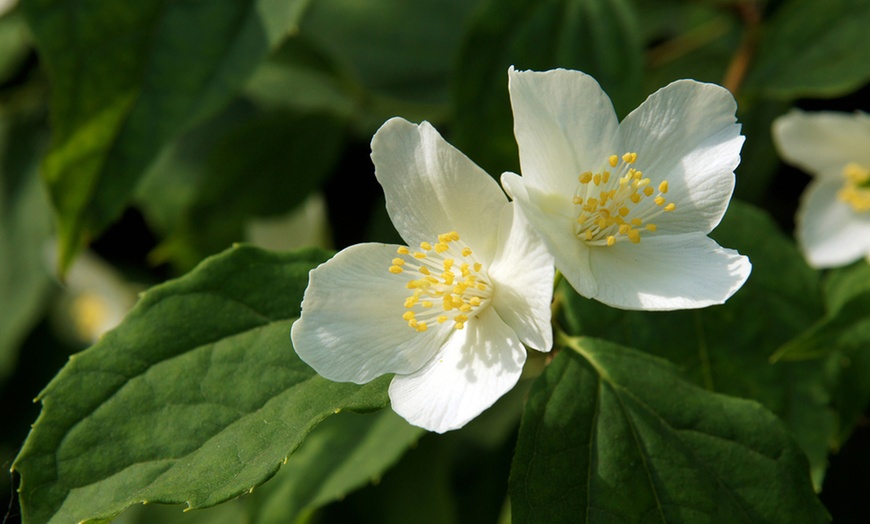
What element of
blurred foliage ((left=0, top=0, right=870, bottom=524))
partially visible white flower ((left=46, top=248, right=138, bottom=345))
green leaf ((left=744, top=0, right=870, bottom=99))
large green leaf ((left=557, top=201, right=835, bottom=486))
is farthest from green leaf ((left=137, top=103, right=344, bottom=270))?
green leaf ((left=744, top=0, right=870, bottom=99))

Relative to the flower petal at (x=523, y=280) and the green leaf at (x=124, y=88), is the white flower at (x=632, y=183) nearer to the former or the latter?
the flower petal at (x=523, y=280)

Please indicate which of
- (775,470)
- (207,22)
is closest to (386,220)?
(207,22)

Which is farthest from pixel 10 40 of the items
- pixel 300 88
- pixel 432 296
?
pixel 432 296

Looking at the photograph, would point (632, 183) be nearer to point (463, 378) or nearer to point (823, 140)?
point (463, 378)

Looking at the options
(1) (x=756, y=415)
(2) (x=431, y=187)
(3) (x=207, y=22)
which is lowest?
(1) (x=756, y=415)

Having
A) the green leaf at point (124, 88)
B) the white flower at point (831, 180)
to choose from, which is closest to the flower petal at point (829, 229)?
the white flower at point (831, 180)

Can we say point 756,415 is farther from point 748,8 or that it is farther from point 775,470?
point 748,8
